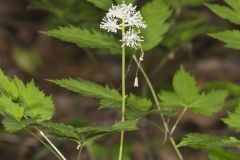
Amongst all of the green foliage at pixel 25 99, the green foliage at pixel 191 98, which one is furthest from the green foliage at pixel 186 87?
the green foliage at pixel 25 99

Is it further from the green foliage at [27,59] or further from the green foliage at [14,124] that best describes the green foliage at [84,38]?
the green foliage at [27,59]

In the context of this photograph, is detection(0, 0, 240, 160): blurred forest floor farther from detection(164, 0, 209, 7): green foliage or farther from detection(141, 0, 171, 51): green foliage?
detection(141, 0, 171, 51): green foliage

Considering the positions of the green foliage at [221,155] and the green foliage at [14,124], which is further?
the green foliage at [221,155]

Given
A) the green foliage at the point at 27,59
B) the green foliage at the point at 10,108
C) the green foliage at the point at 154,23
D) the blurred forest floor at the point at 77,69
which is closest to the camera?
the green foliage at the point at 10,108

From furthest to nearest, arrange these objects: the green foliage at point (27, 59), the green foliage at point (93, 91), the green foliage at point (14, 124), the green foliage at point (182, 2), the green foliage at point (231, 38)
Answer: the green foliage at point (27, 59) → the green foliage at point (182, 2) → the green foliage at point (231, 38) → the green foliage at point (93, 91) → the green foliage at point (14, 124)

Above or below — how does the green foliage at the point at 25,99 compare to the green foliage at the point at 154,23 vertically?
below

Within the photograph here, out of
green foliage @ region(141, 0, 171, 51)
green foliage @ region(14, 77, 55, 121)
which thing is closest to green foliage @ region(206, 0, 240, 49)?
green foliage @ region(141, 0, 171, 51)
